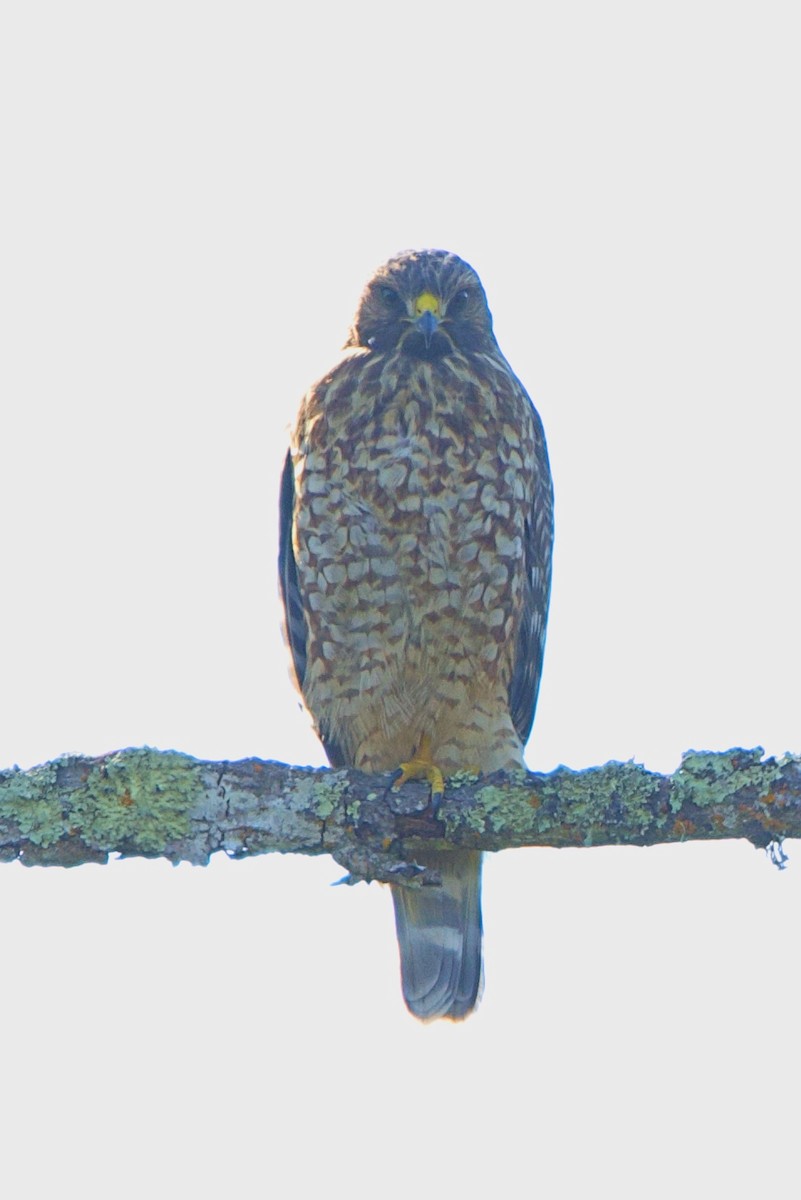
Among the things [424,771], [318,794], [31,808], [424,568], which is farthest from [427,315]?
[31,808]

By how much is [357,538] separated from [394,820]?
126cm

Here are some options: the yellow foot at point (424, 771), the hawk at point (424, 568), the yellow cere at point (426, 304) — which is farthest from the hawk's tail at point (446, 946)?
the yellow cere at point (426, 304)

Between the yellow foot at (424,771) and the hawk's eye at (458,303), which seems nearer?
the yellow foot at (424,771)

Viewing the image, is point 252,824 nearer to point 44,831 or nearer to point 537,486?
point 44,831

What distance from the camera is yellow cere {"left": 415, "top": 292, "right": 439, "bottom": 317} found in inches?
240

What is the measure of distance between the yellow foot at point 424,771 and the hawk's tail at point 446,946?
0.46m

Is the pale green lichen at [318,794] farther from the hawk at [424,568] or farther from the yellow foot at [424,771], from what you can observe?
the hawk at [424,568]

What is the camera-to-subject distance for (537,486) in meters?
5.99

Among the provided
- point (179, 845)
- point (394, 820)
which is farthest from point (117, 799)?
point (394, 820)

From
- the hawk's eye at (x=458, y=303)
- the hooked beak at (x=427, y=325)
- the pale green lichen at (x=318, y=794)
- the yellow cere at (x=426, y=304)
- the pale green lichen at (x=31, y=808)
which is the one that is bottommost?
the pale green lichen at (x=31, y=808)

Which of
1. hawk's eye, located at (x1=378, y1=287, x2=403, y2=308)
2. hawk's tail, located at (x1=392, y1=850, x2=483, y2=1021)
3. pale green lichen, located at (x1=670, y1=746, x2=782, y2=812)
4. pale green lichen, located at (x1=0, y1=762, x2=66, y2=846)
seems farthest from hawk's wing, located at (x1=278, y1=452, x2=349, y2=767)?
pale green lichen, located at (x1=670, y1=746, x2=782, y2=812)

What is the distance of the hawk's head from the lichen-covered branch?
2009 mm

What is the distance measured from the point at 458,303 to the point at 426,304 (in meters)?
0.21

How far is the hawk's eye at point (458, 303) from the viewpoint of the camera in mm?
6223
